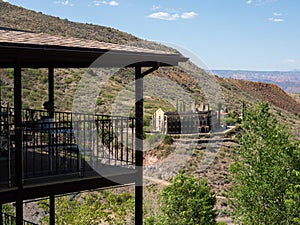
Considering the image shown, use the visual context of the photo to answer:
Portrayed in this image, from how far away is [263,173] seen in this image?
432 inches

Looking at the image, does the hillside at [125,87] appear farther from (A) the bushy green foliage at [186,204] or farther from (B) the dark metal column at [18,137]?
(B) the dark metal column at [18,137]

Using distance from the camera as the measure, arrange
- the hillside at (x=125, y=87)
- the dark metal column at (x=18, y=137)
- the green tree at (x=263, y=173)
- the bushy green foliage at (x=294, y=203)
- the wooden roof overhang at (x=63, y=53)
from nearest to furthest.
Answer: the wooden roof overhang at (x=63, y=53)
the dark metal column at (x=18, y=137)
the bushy green foliage at (x=294, y=203)
the green tree at (x=263, y=173)
the hillside at (x=125, y=87)

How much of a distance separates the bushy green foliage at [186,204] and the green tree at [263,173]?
2.95 feet

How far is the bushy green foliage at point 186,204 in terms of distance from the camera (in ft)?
40.2

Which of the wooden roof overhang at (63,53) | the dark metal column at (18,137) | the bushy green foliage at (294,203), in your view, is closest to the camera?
the wooden roof overhang at (63,53)

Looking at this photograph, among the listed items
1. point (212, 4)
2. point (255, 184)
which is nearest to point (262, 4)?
point (212, 4)

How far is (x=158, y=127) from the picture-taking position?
34062 millimetres

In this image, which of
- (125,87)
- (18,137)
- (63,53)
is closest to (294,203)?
(63,53)

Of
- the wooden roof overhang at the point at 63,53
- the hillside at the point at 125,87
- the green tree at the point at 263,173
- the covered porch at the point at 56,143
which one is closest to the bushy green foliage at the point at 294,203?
the green tree at the point at 263,173

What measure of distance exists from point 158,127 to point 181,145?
224cm

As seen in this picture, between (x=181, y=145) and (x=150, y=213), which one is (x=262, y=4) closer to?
(x=181, y=145)

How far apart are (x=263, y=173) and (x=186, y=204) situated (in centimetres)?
256

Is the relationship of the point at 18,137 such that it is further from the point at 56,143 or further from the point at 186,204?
the point at 186,204

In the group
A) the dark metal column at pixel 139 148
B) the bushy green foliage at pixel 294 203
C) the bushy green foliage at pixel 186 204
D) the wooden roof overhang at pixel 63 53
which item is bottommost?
the bushy green foliage at pixel 186 204
